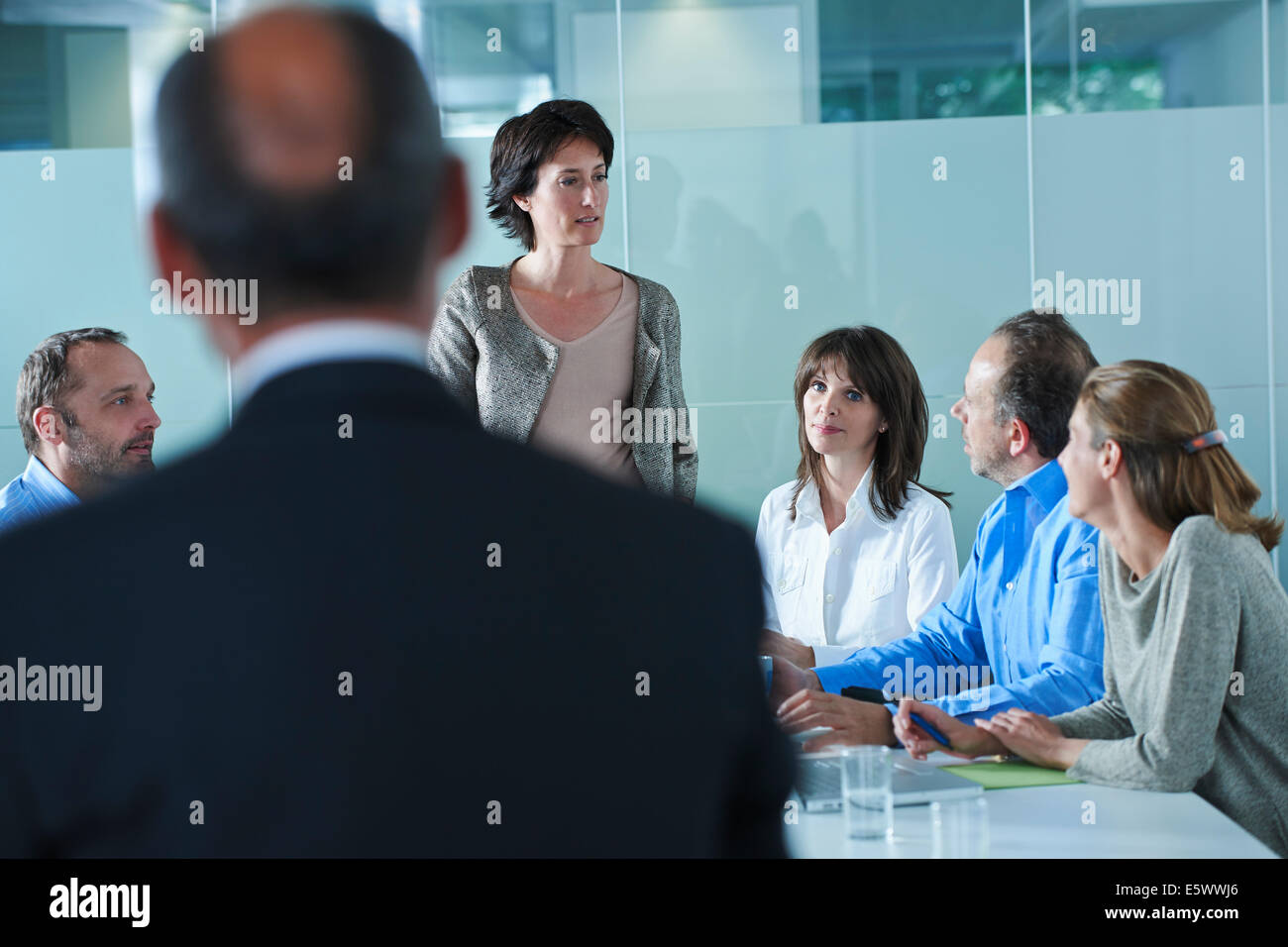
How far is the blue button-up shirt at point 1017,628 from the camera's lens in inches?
76.1

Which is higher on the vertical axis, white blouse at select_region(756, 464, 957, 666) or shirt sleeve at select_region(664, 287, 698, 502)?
shirt sleeve at select_region(664, 287, 698, 502)

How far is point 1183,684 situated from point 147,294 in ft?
13.2

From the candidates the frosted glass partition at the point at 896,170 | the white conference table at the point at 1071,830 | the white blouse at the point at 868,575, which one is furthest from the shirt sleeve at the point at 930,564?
the frosted glass partition at the point at 896,170

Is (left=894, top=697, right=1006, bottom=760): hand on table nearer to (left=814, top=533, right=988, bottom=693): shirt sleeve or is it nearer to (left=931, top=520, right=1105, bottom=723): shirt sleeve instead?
(left=931, top=520, right=1105, bottom=723): shirt sleeve

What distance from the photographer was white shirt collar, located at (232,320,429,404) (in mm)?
656

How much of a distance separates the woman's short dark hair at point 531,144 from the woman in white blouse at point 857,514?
0.82 metres

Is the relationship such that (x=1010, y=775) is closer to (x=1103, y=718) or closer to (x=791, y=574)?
(x=1103, y=718)

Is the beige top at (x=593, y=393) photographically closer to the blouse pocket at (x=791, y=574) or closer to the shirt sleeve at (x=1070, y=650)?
the blouse pocket at (x=791, y=574)

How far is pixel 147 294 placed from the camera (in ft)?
14.6

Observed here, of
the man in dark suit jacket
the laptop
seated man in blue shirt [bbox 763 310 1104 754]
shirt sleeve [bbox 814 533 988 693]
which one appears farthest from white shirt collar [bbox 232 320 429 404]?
shirt sleeve [bbox 814 533 988 693]

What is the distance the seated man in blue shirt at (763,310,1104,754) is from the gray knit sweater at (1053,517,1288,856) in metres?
0.22

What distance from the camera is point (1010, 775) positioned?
5.25 ft

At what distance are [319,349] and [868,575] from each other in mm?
2153
